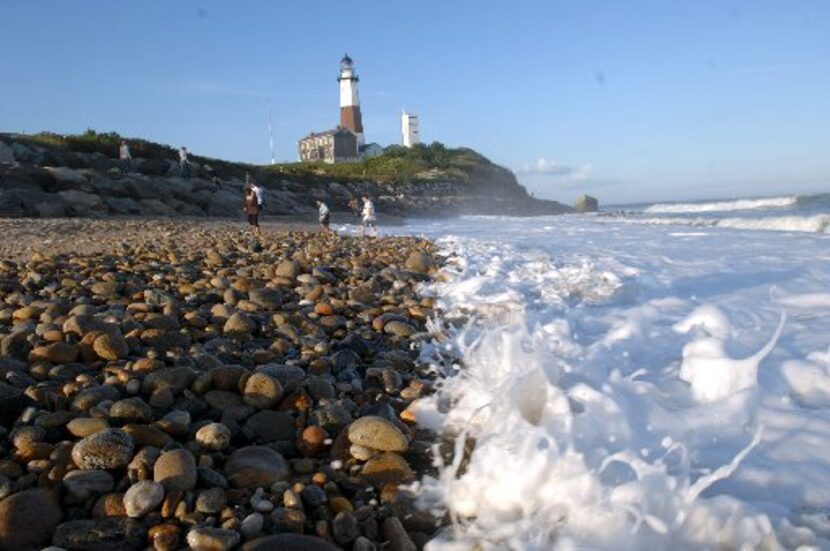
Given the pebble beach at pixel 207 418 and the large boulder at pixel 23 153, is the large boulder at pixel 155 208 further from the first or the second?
the pebble beach at pixel 207 418

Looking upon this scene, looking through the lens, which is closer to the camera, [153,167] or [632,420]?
[632,420]

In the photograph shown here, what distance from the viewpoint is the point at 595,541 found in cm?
193

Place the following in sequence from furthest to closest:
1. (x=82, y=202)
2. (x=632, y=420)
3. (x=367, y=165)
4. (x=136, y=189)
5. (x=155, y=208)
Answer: (x=367, y=165)
(x=136, y=189)
(x=155, y=208)
(x=82, y=202)
(x=632, y=420)

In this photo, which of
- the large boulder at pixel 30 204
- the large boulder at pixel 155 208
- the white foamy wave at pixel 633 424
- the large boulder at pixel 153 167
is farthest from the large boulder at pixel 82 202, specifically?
the white foamy wave at pixel 633 424

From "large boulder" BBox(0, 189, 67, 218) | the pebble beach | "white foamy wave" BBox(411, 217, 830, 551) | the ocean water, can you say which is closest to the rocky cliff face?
"large boulder" BBox(0, 189, 67, 218)

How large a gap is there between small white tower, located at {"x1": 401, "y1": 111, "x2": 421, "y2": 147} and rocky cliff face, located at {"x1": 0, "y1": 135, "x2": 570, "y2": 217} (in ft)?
136

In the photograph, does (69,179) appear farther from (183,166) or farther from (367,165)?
(367,165)

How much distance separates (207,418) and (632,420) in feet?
6.43

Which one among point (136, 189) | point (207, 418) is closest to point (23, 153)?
point (136, 189)

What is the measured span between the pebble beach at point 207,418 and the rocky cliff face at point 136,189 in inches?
400

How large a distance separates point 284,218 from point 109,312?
1645 centimetres

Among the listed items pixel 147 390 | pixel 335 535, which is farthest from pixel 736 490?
pixel 147 390

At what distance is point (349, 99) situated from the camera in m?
62.3

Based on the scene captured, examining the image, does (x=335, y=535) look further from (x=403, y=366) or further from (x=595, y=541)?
(x=403, y=366)
